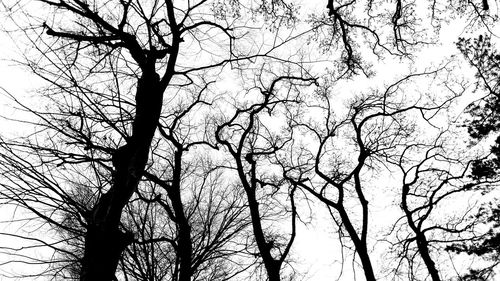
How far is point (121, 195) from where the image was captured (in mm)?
3678

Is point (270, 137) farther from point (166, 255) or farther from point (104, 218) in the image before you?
point (104, 218)

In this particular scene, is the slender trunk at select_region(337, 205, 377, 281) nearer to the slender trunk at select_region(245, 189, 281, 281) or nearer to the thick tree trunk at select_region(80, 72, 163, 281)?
the slender trunk at select_region(245, 189, 281, 281)

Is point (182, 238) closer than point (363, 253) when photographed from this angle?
Yes

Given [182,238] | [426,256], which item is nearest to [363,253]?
[426,256]

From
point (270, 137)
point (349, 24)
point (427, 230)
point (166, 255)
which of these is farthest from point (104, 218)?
point (427, 230)

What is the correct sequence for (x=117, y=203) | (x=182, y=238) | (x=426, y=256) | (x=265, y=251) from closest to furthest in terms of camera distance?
(x=117, y=203)
(x=182, y=238)
(x=265, y=251)
(x=426, y=256)

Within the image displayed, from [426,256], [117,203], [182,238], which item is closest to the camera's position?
[117,203]

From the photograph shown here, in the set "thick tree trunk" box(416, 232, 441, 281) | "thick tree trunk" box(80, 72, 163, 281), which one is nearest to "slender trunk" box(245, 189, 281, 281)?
"thick tree trunk" box(416, 232, 441, 281)

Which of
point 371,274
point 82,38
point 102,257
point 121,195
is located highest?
point 82,38

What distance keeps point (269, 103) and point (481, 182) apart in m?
7.21

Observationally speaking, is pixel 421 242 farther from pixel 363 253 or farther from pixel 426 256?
pixel 363 253

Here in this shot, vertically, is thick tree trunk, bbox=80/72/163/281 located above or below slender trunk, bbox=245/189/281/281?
below

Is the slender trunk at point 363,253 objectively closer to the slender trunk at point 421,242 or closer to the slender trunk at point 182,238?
the slender trunk at point 421,242

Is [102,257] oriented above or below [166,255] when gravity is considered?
below
